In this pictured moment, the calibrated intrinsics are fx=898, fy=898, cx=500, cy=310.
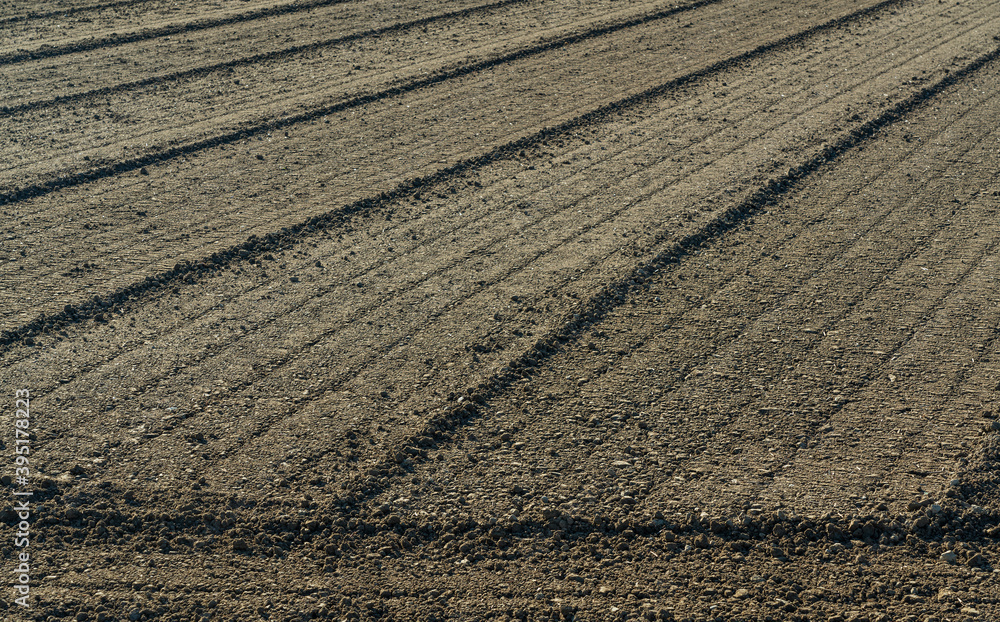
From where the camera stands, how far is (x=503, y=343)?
5406 mm

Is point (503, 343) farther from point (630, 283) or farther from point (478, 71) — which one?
point (478, 71)

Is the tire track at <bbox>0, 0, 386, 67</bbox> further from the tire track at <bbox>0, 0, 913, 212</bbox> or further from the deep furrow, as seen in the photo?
the deep furrow

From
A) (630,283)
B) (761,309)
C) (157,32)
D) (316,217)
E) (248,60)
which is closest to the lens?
(761,309)

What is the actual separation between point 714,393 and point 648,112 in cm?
490

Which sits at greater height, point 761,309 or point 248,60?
point 248,60

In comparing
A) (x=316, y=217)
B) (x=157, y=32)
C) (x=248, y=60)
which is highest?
(x=157, y=32)

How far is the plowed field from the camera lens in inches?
154

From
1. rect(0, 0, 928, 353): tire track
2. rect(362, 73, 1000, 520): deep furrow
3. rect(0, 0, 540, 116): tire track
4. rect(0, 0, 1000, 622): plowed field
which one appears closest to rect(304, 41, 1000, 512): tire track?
rect(0, 0, 1000, 622): plowed field

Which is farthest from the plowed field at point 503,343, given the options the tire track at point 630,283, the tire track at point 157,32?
the tire track at point 157,32

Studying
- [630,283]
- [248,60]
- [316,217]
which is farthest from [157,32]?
[630,283]

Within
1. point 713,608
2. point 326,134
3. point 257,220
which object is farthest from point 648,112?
point 713,608

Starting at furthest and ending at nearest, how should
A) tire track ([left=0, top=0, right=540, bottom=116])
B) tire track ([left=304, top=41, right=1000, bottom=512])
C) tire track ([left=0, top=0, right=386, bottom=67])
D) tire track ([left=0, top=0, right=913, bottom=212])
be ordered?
tire track ([left=0, top=0, right=386, bottom=67])
tire track ([left=0, top=0, right=540, bottom=116])
tire track ([left=0, top=0, right=913, bottom=212])
tire track ([left=304, top=41, right=1000, bottom=512])

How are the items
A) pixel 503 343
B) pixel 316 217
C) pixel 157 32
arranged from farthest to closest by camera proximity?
1. pixel 157 32
2. pixel 316 217
3. pixel 503 343

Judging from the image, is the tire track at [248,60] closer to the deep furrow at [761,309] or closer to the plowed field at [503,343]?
the plowed field at [503,343]
